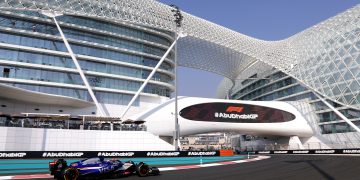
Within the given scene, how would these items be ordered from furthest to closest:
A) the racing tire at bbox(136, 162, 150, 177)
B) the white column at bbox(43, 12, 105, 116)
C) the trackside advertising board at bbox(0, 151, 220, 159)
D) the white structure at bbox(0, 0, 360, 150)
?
the white column at bbox(43, 12, 105, 116), the white structure at bbox(0, 0, 360, 150), the trackside advertising board at bbox(0, 151, 220, 159), the racing tire at bbox(136, 162, 150, 177)

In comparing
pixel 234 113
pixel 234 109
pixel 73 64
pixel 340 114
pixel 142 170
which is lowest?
pixel 142 170

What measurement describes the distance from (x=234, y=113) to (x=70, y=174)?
45.2 meters

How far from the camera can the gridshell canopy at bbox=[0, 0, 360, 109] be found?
49406 millimetres

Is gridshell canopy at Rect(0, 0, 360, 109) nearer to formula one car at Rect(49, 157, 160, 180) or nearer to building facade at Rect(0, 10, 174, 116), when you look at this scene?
building facade at Rect(0, 10, 174, 116)

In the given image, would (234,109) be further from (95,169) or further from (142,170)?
(95,169)

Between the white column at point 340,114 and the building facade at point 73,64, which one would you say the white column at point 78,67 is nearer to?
the building facade at point 73,64

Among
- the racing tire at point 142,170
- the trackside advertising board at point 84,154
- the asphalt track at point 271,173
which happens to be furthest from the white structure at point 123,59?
the asphalt track at point 271,173

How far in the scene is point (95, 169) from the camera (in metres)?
15.2

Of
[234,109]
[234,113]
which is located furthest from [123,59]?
[234,113]

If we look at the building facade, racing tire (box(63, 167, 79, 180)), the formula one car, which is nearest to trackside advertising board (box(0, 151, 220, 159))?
the formula one car

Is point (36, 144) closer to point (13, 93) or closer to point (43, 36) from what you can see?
point (13, 93)

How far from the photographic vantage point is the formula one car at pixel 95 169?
14172 mm

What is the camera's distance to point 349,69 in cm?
5119

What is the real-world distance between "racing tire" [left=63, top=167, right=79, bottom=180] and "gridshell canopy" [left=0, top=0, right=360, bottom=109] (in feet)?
116
